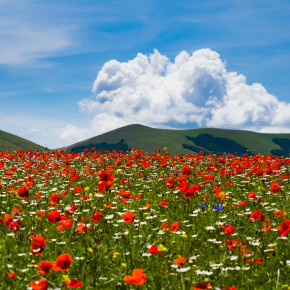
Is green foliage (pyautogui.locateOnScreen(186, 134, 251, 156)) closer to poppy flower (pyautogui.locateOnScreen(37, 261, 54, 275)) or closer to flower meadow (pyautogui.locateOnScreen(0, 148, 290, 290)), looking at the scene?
flower meadow (pyautogui.locateOnScreen(0, 148, 290, 290))

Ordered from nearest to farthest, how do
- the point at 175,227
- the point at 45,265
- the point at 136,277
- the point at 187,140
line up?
1. the point at 136,277
2. the point at 45,265
3. the point at 175,227
4. the point at 187,140

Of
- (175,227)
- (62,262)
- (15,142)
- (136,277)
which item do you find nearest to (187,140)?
(15,142)

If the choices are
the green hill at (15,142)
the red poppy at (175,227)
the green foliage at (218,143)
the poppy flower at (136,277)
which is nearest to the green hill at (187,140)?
the green foliage at (218,143)

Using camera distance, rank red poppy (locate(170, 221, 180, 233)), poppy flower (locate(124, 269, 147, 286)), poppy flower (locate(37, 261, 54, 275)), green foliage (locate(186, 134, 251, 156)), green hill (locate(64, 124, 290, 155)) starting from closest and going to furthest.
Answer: poppy flower (locate(124, 269, 147, 286)), poppy flower (locate(37, 261, 54, 275)), red poppy (locate(170, 221, 180, 233)), green hill (locate(64, 124, 290, 155)), green foliage (locate(186, 134, 251, 156))

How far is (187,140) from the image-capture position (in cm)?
17225

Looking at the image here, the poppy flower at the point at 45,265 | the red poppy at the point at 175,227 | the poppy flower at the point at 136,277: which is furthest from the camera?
the red poppy at the point at 175,227

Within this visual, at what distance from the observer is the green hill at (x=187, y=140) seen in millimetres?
159000

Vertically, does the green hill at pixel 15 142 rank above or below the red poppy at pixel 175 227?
above

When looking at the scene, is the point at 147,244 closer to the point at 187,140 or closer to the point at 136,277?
the point at 136,277

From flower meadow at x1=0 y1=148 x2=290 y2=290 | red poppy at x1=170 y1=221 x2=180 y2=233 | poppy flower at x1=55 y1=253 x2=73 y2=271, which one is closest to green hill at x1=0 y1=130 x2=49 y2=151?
flower meadow at x1=0 y1=148 x2=290 y2=290

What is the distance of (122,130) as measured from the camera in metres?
189

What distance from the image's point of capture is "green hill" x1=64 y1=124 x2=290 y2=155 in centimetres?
15900

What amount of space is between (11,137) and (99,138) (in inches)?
2491

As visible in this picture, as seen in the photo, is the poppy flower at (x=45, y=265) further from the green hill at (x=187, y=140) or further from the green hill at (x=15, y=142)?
the green hill at (x=187, y=140)
